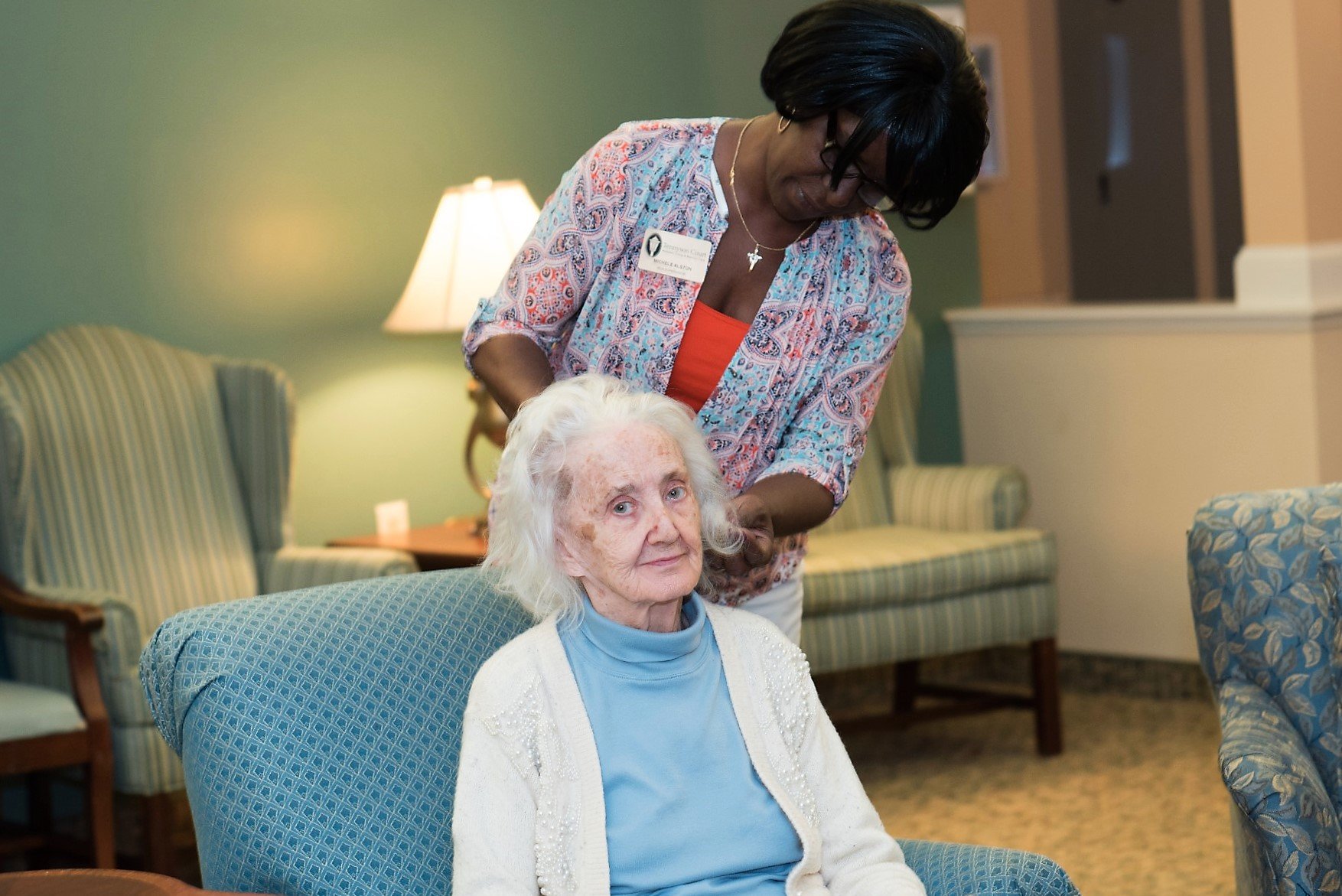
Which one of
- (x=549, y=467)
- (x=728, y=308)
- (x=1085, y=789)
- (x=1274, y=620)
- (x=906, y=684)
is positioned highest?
(x=728, y=308)

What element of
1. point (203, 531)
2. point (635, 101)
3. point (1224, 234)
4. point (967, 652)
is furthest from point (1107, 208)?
point (203, 531)

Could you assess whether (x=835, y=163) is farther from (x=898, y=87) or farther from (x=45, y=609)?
(x=45, y=609)

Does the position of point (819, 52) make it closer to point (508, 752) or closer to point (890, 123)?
point (890, 123)

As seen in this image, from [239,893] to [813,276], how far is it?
3.34ft

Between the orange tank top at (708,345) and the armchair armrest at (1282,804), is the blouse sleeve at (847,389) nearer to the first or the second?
the orange tank top at (708,345)

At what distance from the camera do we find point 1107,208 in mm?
7895

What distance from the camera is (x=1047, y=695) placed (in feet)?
Answer: 14.7

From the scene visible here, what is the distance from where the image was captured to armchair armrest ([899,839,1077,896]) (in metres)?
1.83

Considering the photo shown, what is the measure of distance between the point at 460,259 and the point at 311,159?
1.84 ft

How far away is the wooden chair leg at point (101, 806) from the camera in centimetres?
324

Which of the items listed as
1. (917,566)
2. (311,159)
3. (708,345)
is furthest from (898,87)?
(311,159)

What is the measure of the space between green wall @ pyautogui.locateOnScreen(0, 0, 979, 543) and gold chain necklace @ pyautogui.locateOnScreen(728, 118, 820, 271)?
7.32ft

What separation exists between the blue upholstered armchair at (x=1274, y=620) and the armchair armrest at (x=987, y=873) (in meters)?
0.53

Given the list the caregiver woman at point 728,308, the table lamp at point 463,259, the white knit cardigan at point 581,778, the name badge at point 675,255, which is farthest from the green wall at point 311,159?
the white knit cardigan at point 581,778
